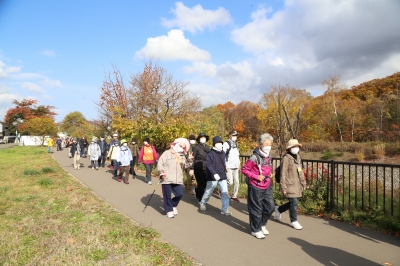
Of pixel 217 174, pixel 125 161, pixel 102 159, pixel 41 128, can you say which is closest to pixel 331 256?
pixel 217 174

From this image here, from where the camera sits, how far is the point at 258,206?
16.6ft

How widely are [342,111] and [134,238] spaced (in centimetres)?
3478

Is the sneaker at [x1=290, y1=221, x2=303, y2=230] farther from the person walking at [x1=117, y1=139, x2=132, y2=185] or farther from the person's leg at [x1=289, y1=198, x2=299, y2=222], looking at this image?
the person walking at [x1=117, y1=139, x2=132, y2=185]

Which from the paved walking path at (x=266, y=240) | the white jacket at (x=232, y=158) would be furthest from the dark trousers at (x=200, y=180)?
the white jacket at (x=232, y=158)

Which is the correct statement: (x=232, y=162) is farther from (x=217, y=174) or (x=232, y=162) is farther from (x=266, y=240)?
(x=266, y=240)

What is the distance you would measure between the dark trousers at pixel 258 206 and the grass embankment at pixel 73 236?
139cm

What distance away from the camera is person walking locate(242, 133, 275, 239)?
5.03 metres

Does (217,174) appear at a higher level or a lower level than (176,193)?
higher

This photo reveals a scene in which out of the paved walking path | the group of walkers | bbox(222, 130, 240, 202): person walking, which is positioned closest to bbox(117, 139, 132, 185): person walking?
the group of walkers

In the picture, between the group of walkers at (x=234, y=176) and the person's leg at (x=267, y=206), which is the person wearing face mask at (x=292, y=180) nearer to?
the group of walkers at (x=234, y=176)

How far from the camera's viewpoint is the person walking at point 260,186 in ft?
16.5

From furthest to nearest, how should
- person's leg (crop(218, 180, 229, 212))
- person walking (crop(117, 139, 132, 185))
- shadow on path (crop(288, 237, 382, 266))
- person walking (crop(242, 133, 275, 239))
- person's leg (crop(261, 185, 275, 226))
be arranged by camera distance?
person walking (crop(117, 139, 132, 185)) → person's leg (crop(218, 180, 229, 212)) → person's leg (crop(261, 185, 275, 226)) → person walking (crop(242, 133, 275, 239)) → shadow on path (crop(288, 237, 382, 266))

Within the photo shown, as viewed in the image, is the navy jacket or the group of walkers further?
the navy jacket

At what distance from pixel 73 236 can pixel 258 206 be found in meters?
3.06
